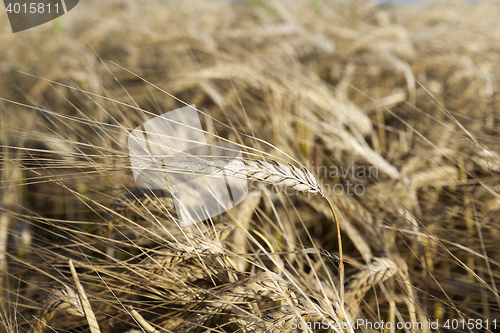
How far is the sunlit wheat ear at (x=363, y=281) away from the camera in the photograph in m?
0.54

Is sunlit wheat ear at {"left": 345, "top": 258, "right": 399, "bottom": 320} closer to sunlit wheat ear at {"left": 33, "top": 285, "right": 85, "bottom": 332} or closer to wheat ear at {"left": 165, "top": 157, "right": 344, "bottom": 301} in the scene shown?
wheat ear at {"left": 165, "top": 157, "right": 344, "bottom": 301}

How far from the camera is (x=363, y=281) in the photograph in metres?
0.55

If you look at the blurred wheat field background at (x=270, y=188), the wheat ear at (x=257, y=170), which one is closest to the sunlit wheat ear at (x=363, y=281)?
the blurred wheat field background at (x=270, y=188)

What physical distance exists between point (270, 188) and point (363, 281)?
1.16ft

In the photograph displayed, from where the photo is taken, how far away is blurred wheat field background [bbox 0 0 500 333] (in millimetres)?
463

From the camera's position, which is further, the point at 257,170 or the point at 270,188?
the point at 270,188

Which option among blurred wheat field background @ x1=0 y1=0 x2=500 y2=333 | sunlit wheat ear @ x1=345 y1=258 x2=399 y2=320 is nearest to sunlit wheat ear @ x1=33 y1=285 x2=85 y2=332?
blurred wheat field background @ x1=0 y1=0 x2=500 y2=333

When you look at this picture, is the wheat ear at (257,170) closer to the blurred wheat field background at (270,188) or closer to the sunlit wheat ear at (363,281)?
the blurred wheat field background at (270,188)

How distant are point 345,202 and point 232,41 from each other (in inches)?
53.4

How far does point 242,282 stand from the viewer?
16.3 inches

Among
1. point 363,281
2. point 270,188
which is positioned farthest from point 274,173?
point 270,188

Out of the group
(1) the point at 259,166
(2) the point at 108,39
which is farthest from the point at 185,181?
(2) the point at 108,39

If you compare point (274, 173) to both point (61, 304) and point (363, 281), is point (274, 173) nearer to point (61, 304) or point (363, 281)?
point (363, 281)

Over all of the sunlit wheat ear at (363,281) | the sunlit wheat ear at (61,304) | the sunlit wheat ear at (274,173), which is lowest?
the sunlit wheat ear at (363,281)
